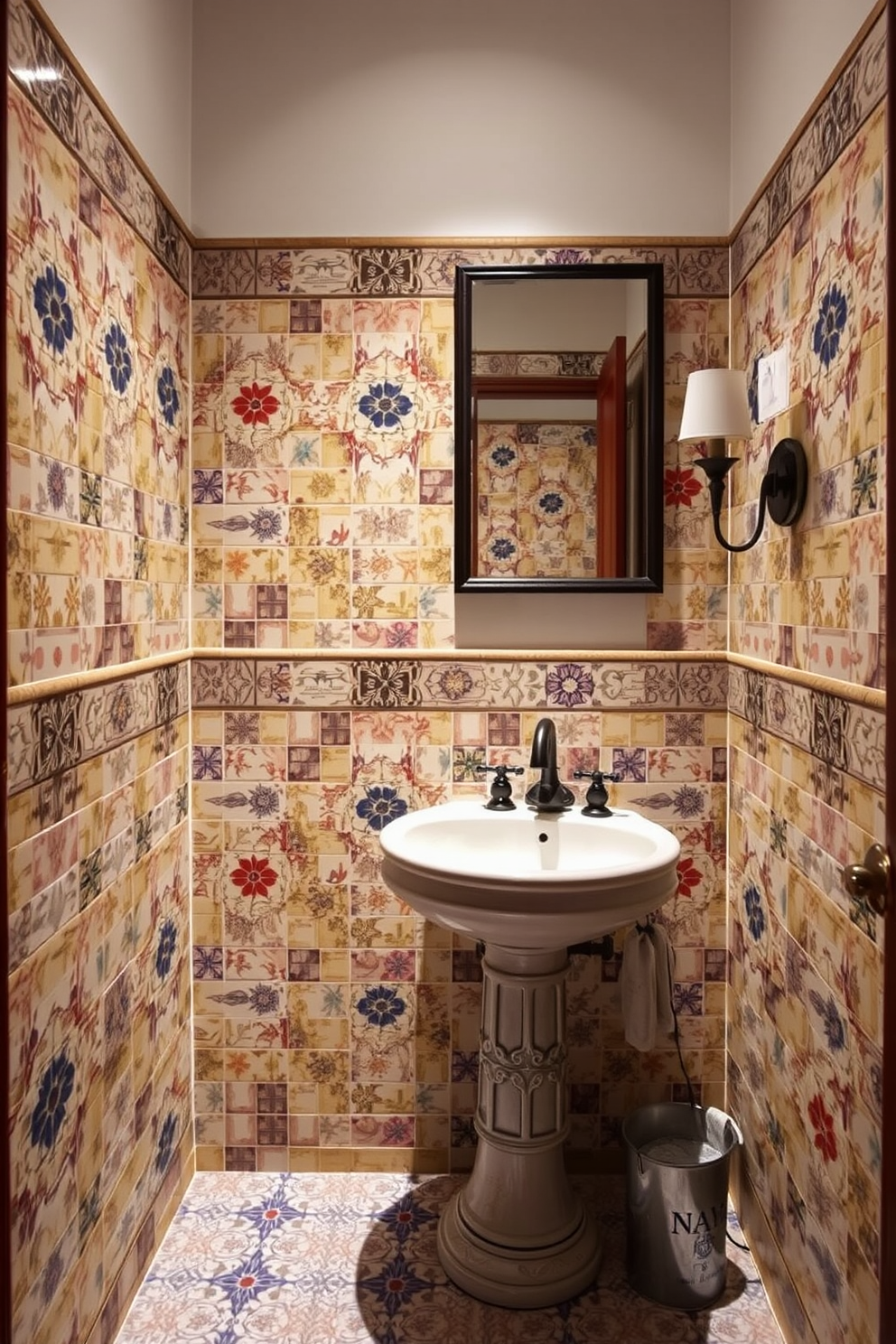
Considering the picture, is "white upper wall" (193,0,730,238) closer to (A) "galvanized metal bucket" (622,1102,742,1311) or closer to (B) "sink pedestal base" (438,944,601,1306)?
Result: (B) "sink pedestal base" (438,944,601,1306)

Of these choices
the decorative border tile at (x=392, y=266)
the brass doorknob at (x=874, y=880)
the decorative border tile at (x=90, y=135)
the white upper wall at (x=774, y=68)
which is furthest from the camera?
the decorative border tile at (x=392, y=266)

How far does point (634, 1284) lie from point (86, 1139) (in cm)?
102

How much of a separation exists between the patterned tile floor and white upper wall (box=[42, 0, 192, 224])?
2.02 meters

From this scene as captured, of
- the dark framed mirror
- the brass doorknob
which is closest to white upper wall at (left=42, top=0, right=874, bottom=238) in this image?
the dark framed mirror

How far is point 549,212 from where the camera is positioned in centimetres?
202

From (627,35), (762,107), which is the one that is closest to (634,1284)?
(762,107)

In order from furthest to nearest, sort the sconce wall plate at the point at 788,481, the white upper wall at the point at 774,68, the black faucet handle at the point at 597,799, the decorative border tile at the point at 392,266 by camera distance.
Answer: the decorative border tile at the point at 392,266 → the black faucet handle at the point at 597,799 → the sconce wall plate at the point at 788,481 → the white upper wall at the point at 774,68

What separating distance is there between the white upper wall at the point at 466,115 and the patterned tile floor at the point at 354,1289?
6.65 feet

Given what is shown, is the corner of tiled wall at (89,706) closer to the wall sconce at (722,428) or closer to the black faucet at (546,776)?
the black faucet at (546,776)

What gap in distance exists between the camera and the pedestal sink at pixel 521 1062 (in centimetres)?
171

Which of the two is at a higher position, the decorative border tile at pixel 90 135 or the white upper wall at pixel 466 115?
the white upper wall at pixel 466 115

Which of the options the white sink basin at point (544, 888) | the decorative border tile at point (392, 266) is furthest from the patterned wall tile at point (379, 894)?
the decorative border tile at point (392, 266)

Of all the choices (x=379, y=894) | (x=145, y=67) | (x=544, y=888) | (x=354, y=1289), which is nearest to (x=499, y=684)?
(x=379, y=894)

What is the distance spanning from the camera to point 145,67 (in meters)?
1.74
